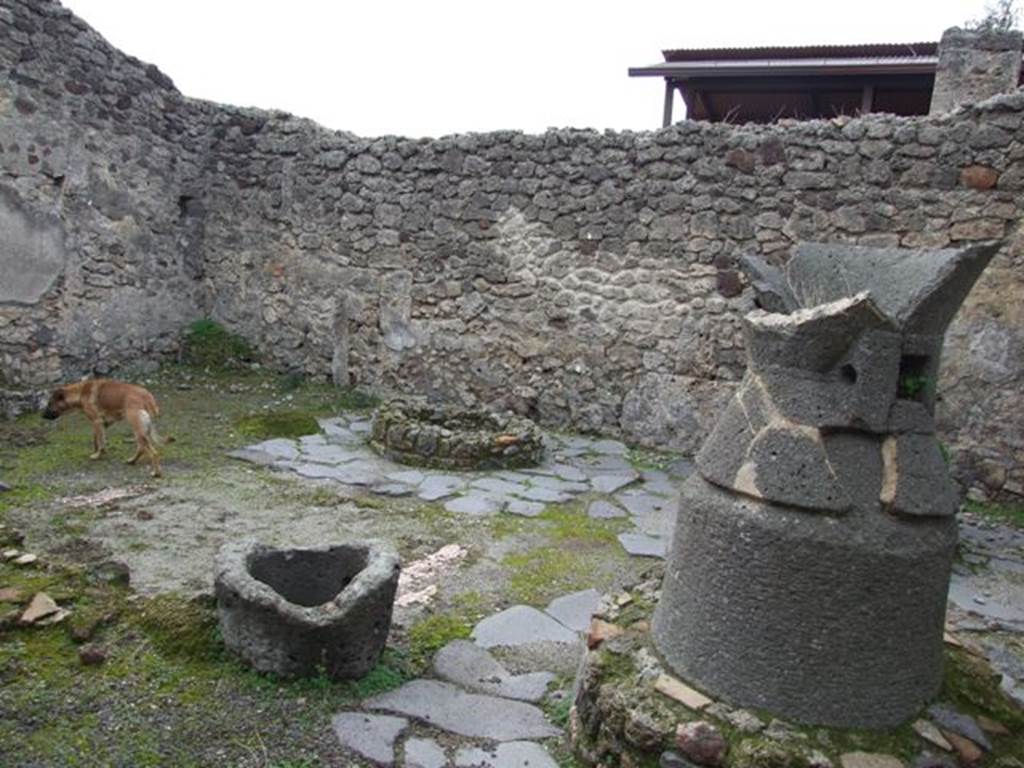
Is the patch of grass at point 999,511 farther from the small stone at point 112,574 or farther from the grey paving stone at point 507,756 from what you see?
the small stone at point 112,574

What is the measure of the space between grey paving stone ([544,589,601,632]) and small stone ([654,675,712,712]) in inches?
43.4

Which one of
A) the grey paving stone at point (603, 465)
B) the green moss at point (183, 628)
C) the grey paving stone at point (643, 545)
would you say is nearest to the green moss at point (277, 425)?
the grey paving stone at point (603, 465)

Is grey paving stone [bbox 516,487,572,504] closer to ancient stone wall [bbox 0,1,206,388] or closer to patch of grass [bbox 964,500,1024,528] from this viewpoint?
patch of grass [bbox 964,500,1024,528]

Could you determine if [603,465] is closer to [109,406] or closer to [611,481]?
[611,481]

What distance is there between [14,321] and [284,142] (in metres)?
3.17

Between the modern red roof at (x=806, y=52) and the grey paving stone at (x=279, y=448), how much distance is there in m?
8.65

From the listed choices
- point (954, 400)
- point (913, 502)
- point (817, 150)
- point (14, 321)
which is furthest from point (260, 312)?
point (913, 502)

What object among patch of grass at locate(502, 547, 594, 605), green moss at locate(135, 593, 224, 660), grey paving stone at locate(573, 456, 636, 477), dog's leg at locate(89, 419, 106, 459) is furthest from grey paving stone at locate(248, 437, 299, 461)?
green moss at locate(135, 593, 224, 660)

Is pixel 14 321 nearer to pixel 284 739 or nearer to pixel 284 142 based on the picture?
pixel 284 142

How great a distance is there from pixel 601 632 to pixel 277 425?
4780 millimetres

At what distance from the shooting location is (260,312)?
8.67 metres

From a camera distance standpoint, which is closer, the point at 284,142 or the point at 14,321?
the point at 14,321

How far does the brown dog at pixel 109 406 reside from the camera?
5.40 m

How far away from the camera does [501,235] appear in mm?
Result: 7391
